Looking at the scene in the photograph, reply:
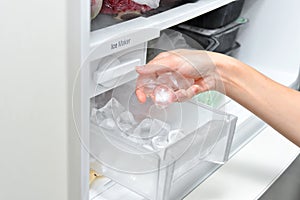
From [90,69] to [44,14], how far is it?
150 mm

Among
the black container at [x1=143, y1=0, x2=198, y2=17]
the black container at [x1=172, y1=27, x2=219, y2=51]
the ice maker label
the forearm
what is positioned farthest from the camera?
the black container at [x1=172, y1=27, x2=219, y2=51]

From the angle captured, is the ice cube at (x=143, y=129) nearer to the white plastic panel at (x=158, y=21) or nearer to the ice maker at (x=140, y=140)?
the ice maker at (x=140, y=140)

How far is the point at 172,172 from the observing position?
0.89m

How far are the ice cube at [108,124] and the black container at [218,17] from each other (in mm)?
527

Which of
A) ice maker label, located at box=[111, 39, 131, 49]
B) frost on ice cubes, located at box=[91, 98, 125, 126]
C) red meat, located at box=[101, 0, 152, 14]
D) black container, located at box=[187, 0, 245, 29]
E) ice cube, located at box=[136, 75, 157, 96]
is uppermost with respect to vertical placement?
red meat, located at box=[101, 0, 152, 14]

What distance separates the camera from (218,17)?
1.32 metres

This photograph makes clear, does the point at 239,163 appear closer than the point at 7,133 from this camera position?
No

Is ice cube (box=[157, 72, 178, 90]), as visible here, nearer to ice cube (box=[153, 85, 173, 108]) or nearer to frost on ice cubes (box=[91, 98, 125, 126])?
ice cube (box=[153, 85, 173, 108])

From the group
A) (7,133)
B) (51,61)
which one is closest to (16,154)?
(7,133)

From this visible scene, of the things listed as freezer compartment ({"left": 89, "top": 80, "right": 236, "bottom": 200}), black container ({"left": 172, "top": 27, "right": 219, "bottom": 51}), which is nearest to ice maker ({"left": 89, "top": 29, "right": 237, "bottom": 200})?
freezer compartment ({"left": 89, "top": 80, "right": 236, "bottom": 200})

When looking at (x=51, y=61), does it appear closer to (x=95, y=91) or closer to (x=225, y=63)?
(x=95, y=91)

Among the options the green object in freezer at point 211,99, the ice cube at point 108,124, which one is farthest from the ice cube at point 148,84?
the green object in freezer at point 211,99

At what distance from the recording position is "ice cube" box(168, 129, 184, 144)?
0.92 meters

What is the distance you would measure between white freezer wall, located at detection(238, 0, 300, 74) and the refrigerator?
1.39 ft
